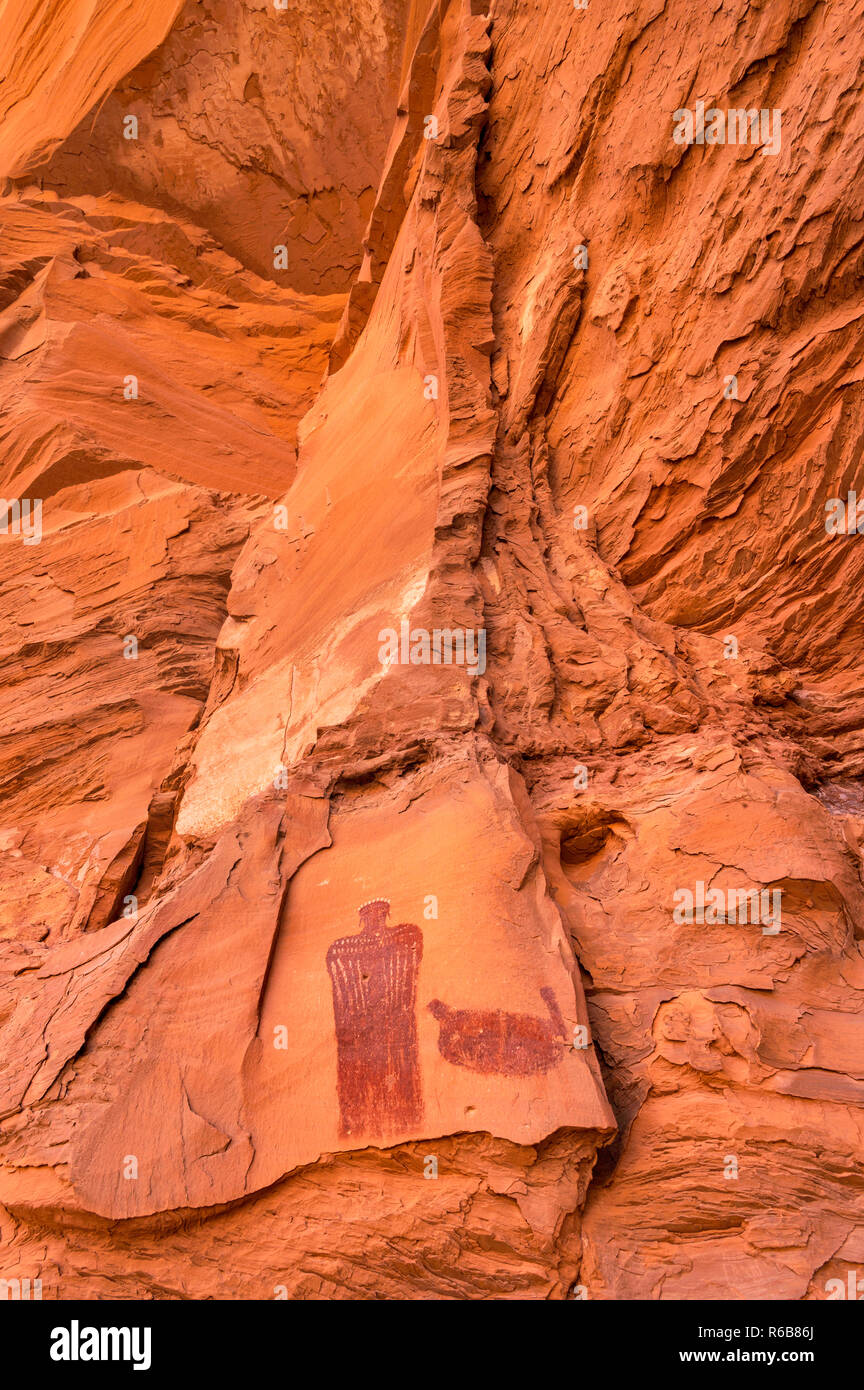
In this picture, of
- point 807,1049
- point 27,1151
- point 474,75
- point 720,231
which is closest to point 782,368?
point 720,231

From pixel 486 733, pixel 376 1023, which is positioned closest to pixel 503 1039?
pixel 376 1023

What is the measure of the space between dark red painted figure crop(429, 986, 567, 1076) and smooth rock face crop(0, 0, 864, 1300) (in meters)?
0.02

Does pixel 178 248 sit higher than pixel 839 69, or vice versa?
pixel 178 248

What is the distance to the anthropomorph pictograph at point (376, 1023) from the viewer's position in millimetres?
3572

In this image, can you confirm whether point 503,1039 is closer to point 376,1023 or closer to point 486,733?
point 376,1023

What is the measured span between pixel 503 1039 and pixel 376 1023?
517 millimetres

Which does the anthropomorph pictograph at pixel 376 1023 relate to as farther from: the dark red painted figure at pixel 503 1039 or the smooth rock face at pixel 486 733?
the dark red painted figure at pixel 503 1039

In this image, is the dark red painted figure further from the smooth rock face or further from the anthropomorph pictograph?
the anthropomorph pictograph

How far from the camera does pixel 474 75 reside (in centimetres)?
698

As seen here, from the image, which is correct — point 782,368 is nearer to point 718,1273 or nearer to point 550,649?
point 550,649

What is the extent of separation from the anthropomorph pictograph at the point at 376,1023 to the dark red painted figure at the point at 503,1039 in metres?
0.15

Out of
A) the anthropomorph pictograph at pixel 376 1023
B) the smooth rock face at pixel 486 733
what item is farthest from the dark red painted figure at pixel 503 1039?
the anthropomorph pictograph at pixel 376 1023

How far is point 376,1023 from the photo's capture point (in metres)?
3.76

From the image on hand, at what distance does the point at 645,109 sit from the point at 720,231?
1.12 metres
